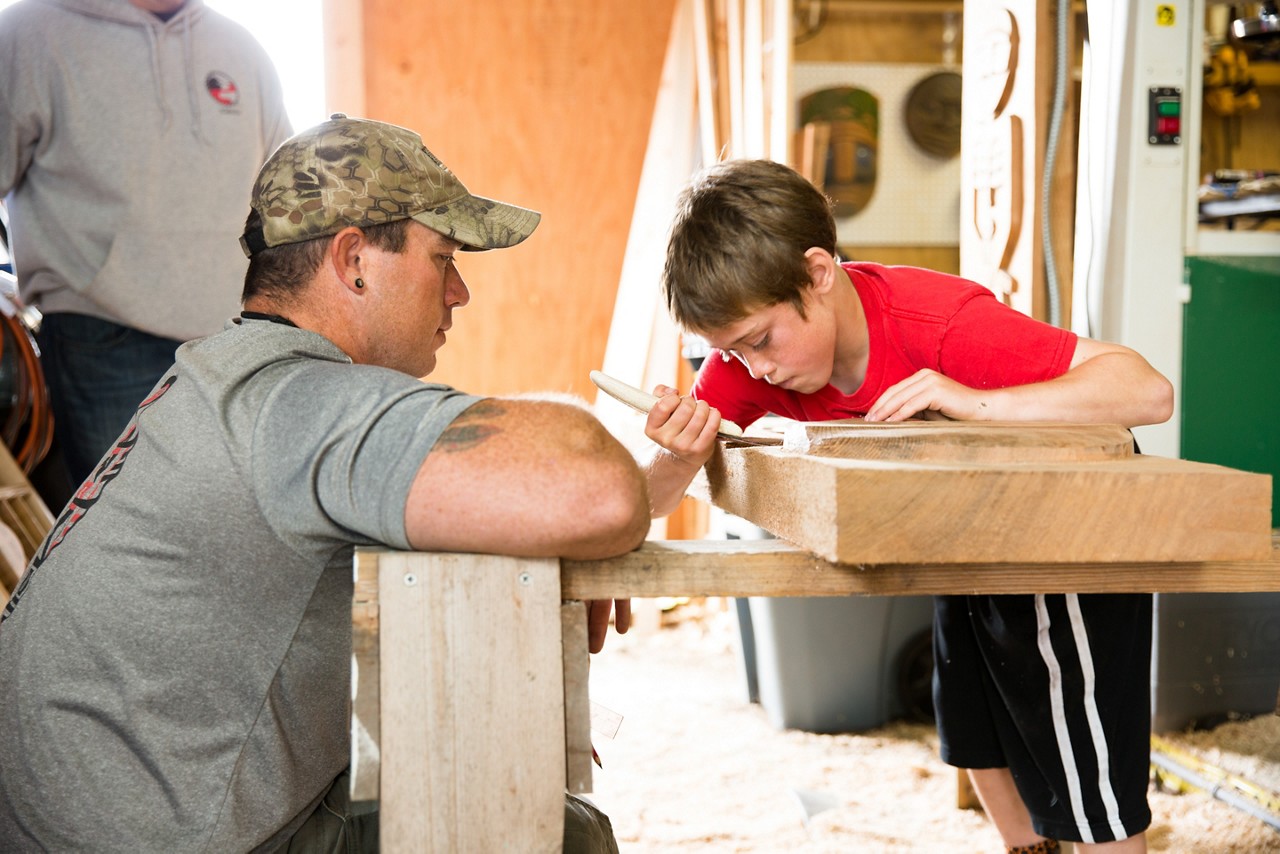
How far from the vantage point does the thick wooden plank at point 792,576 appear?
106 cm

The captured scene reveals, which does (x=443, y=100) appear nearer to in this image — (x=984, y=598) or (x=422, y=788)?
(x=984, y=598)

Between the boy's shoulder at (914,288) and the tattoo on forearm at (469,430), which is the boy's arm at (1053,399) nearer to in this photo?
the boy's shoulder at (914,288)

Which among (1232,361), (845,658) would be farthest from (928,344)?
(845,658)

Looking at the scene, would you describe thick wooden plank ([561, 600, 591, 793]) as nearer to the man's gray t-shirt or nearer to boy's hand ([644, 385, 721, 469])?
the man's gray t-shirt

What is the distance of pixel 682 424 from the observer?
1.45m

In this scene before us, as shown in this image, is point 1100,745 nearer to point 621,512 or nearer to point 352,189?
point 621,512

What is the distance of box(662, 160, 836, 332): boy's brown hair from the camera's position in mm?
1666

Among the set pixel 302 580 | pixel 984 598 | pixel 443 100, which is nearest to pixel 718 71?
pixel 443 100

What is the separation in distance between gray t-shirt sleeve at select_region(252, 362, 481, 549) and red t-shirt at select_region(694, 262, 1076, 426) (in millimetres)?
854

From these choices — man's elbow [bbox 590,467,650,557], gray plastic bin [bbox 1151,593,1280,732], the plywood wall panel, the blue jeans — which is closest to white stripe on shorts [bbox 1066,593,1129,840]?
man's elbow [bbox 590,467,650,557]

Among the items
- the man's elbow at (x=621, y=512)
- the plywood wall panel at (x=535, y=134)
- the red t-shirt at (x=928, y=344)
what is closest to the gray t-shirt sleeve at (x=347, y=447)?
the man's elbow at (x=621, y=512)

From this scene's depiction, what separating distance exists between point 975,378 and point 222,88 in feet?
7.05

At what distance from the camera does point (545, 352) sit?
17.5ft

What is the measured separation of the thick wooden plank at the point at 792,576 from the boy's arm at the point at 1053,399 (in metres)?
0.39
